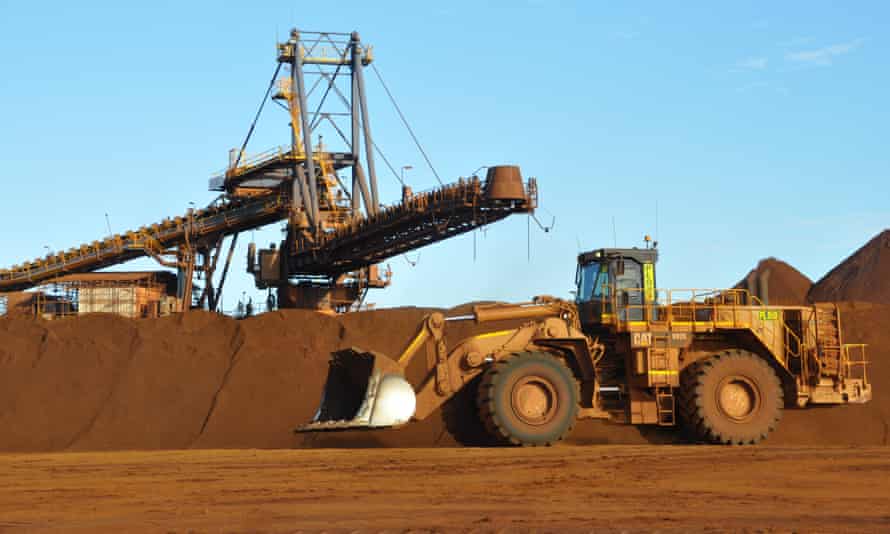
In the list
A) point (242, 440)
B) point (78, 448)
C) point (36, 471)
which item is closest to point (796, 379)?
point (242, 440)

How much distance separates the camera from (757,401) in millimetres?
17516

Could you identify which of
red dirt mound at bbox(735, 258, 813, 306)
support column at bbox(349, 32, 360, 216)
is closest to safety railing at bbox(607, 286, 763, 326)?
red dirt mound at bbox(735, 258, 813, 306)

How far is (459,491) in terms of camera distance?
458 inches

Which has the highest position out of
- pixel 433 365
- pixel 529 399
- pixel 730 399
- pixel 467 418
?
pixel 433 365

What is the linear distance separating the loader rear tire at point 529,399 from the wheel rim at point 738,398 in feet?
8.80

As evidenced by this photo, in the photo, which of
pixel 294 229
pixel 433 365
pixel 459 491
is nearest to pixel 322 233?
pixel 294 229

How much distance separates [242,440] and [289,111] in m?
26.8

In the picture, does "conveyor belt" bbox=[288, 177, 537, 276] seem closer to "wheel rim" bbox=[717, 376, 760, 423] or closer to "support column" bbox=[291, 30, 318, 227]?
"support column" bbox=[291, 30, 318, 227]

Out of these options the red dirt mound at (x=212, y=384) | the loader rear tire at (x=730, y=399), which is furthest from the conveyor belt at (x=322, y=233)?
the loader rear tire at (x=730, y=399)

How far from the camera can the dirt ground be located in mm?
9562

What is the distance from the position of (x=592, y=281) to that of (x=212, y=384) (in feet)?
31.6

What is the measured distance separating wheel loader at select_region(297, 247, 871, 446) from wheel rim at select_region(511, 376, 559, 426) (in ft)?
0.07

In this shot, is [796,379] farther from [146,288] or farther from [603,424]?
[146,288]

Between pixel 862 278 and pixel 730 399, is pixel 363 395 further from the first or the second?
pixel 862 278
